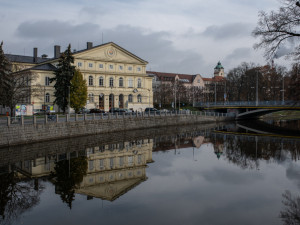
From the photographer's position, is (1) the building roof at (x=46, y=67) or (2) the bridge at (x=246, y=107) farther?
(2) the bridge at (x=246, y=107)

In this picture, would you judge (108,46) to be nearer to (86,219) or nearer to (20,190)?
(20,190)

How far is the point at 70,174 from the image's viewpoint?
16438 mm

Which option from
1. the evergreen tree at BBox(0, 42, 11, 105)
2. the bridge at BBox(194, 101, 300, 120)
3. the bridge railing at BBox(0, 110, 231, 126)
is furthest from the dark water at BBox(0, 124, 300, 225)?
the bridge at BBox(194, 101, 300, 120)

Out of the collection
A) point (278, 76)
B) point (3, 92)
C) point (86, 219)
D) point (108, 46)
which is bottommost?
point (86, 219)

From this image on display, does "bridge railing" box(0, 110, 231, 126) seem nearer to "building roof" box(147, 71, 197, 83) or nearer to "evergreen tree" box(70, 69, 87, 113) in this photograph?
"evergreen tree" box(70, 69, 87, 113)

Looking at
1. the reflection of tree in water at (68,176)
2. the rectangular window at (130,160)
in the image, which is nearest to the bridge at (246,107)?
the rectangular window at (130,160)

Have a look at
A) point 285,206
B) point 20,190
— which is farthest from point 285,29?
point 20,190

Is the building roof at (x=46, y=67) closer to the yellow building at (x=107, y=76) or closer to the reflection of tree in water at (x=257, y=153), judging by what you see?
the yellow building at (x=107, y=76)

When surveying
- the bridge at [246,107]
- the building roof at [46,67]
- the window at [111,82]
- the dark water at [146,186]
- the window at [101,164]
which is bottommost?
the dark water at [146,186]

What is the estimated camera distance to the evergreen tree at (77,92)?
1710 inches

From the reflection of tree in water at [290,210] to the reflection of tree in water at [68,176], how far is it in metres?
7.91

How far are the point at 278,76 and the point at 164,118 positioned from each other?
1509 inches

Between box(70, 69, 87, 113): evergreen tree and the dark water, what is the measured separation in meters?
18.8

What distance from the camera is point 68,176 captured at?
52.6ft
